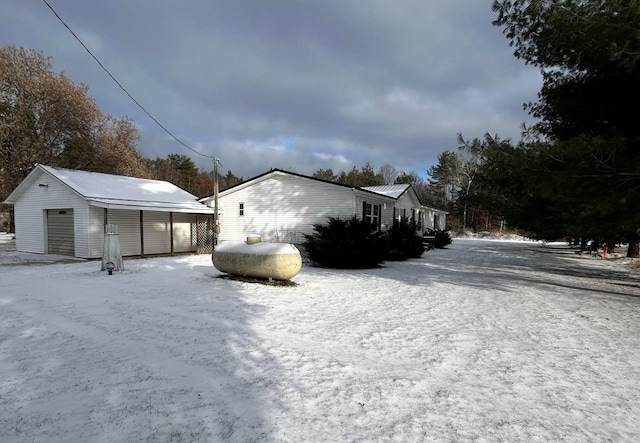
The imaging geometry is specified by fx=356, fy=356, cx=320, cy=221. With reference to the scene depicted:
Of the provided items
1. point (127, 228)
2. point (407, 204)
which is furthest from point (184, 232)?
point (407, 204)

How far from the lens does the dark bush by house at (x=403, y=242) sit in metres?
15.4

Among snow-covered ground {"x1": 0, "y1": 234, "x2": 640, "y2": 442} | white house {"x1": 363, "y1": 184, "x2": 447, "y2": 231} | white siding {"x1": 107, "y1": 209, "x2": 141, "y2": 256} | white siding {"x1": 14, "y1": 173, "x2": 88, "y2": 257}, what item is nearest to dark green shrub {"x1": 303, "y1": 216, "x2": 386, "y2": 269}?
snow-covered ground {"x1": 0, "y1": 234, "x2": 640, "y2": 442}

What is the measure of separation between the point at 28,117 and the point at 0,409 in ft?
98.8

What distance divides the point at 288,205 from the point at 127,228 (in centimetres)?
731

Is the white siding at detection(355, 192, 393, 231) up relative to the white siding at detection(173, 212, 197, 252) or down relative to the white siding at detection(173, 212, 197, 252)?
up

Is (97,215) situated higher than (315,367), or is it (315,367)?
(97,215)

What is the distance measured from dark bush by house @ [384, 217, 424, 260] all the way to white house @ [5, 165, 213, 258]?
942 cm

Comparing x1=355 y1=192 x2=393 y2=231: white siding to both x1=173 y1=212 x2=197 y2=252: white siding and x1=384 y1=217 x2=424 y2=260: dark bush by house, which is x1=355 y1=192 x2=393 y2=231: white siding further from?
x1=173 y1=212 x2=197 y2=252: white siding

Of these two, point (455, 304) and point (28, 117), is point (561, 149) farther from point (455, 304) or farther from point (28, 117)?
point (28, 117)

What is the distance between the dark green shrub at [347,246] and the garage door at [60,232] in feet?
35.5

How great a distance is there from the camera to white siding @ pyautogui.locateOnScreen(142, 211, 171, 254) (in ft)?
55.5

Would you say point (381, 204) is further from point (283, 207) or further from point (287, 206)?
point (283, 207)

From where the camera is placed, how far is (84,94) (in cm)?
2814

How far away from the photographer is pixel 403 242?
1567 cm
